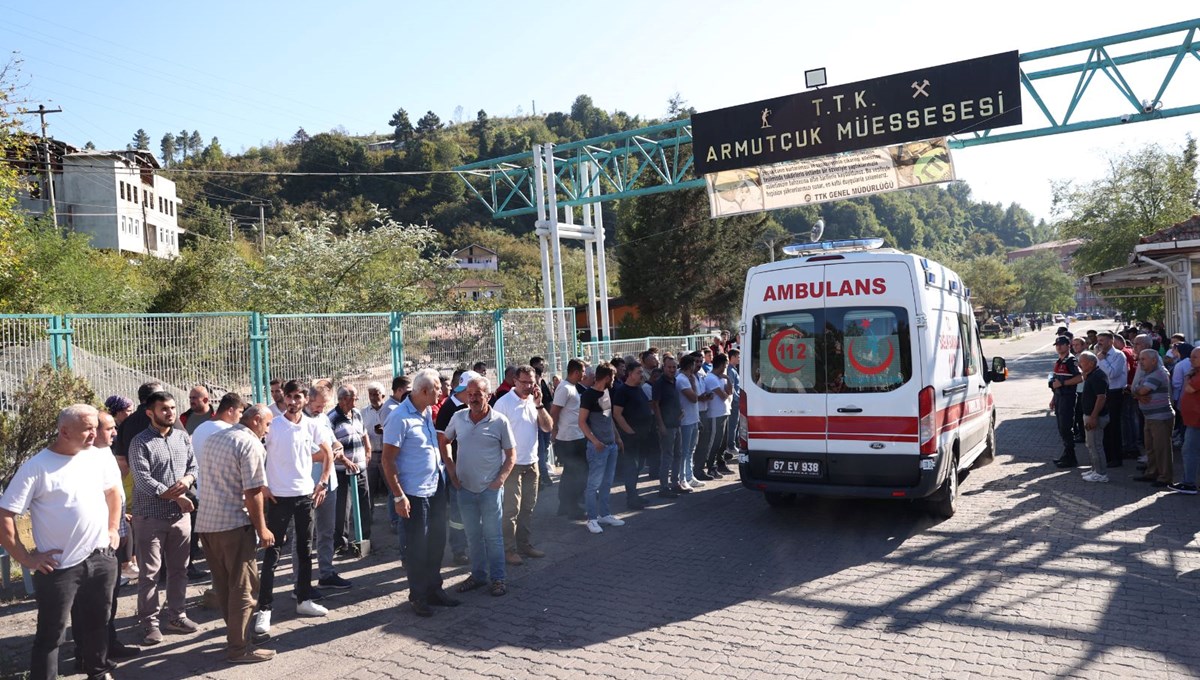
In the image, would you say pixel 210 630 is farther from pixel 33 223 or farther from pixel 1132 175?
pixel 1132 175

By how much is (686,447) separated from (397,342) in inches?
157

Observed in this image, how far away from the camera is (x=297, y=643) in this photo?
18.6 feet

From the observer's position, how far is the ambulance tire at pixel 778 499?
9219mm


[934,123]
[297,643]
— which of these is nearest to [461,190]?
[934,123]

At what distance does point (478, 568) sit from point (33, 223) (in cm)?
2672

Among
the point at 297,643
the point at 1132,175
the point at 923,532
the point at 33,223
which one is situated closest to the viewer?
the point at 297,643

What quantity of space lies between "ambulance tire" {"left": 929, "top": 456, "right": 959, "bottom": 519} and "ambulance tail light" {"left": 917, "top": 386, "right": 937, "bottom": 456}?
742mm

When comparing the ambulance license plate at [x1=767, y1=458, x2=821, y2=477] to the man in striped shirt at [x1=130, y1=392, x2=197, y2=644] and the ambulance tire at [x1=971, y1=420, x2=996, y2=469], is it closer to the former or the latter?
the ambulance tire at [x1=971, y1=420, x2=996, y2=469]

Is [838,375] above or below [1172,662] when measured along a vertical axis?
above

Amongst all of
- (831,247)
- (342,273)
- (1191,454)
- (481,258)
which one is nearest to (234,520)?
(831,247)

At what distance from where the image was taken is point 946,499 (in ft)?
27.7

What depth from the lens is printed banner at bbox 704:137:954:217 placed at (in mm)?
13445

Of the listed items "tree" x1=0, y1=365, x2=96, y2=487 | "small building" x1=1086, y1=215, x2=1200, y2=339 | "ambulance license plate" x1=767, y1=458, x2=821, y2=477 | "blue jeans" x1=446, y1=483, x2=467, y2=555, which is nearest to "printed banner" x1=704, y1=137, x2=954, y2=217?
"small building" x1=1086, y1=215, x2=1200, y2=339

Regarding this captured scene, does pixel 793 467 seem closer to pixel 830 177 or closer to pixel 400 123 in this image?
pixel 830 177
